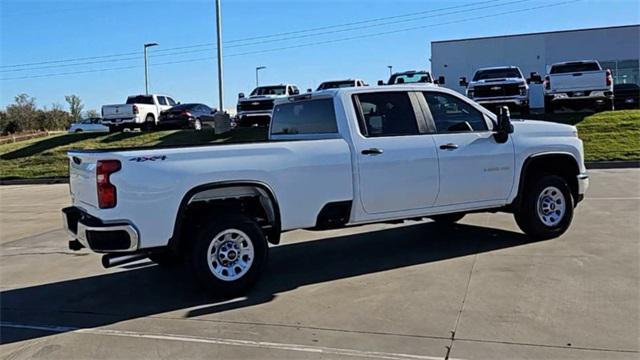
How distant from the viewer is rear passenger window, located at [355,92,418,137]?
650cm

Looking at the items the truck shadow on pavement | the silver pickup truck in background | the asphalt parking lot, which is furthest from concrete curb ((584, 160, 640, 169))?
the truck shadow on pavement

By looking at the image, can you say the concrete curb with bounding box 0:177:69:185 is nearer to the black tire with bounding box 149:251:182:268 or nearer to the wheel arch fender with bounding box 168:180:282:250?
the black tire with bounding box 149:251:182:268

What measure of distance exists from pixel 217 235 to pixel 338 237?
3107mm

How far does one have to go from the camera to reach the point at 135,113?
2714 cm

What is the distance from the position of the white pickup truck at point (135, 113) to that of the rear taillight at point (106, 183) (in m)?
23.1

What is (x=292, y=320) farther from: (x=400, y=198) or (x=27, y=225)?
(x=27, y=225)

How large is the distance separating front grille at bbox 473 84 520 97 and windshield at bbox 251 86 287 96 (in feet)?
27.8

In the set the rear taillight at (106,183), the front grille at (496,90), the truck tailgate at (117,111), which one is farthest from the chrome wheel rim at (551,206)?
the truck tailgate at (117,111)

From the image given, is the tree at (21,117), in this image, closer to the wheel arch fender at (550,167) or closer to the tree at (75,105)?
Answer: the tree at (75,105)

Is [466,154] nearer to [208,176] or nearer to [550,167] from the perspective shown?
[550,167]

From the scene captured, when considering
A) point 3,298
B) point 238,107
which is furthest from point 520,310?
point 238,107

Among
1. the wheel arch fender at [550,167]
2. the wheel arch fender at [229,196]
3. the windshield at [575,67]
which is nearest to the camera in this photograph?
the wheel arch fender at [229,196]

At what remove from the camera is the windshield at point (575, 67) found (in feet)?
70.3

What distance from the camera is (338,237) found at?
8.42 m
